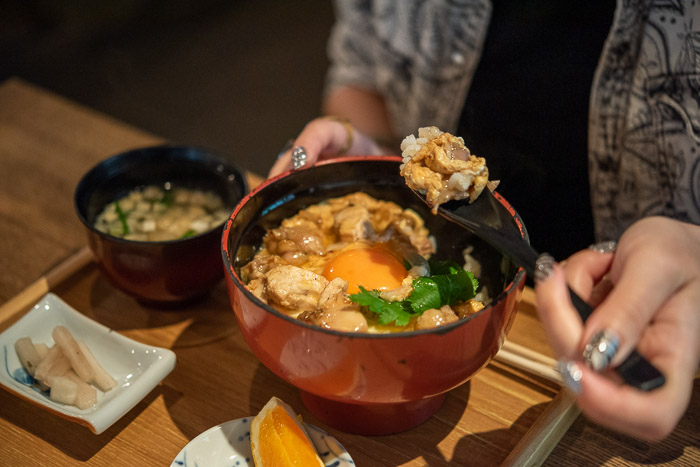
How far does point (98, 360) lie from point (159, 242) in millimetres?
297

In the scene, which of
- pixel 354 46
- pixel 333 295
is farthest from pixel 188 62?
pixel 333 295

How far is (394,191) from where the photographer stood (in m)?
1.53

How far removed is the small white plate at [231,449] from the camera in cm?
115

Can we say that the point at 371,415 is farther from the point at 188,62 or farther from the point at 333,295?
the point at 188,62

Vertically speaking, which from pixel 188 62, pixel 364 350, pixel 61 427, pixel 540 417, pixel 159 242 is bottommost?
pixel 188 62

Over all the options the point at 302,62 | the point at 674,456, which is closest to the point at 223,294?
the point at 674,456

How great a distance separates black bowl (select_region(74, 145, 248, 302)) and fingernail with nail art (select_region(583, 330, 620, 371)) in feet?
2.94

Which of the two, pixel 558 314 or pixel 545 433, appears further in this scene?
pixel 545 433

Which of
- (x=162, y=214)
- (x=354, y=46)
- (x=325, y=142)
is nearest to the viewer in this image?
(x=325, y=142)

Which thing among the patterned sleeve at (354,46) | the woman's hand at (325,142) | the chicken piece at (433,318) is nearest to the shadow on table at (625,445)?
the chicken piece at (433,318)

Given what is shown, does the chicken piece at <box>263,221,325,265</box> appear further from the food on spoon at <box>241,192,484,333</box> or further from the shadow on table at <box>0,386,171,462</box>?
the shadow on table at <box>0,386,171,462</box>

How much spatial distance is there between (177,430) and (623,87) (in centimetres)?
144

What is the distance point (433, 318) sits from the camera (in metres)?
1.13

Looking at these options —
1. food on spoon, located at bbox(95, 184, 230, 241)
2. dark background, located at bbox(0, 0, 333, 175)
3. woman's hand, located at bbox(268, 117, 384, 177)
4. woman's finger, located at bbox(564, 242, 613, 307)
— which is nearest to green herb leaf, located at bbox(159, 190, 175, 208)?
food on spoon, located at bbox(95, 184, 230, 241)
